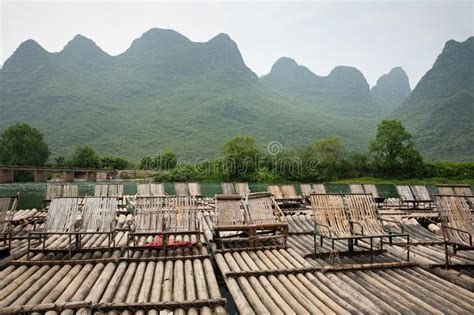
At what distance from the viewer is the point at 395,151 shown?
45.1 metres

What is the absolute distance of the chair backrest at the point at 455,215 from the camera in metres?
5.73

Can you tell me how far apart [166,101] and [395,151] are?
244ft

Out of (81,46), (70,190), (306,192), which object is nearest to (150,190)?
(70,190)

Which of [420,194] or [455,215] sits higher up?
[455,215]

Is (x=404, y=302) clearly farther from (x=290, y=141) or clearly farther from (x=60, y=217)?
Result: (x=290, y=141)

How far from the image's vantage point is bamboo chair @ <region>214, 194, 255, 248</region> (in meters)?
6.28

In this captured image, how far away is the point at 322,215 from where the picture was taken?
6.27 metres

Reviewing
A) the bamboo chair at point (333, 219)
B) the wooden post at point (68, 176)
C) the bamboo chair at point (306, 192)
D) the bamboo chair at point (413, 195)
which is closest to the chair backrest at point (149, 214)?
the bamboo chair at point (333, 219)

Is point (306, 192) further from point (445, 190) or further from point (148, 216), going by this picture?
point (148, 216)

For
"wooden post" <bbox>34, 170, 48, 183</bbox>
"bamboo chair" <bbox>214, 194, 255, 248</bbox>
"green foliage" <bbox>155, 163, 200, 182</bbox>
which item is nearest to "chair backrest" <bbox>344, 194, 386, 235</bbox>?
"bamboo chair" <bbox>214, 194, 255, 248</bbox>

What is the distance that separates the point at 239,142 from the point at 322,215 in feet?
145

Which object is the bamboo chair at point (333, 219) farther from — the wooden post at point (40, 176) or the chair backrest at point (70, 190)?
the wooden post at point (40, 176)

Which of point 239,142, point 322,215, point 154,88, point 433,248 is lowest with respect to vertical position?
point 433,248

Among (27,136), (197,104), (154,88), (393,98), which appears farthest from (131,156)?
(393,98)
